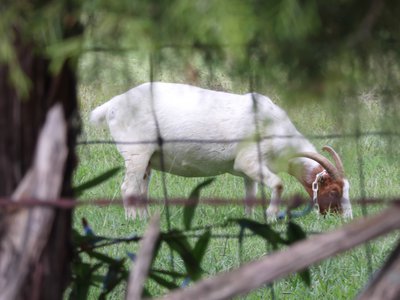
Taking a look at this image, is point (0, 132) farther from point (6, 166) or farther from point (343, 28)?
point (343, 28)

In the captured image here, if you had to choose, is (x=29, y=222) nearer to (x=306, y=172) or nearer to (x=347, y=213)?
(x=347, y=213)

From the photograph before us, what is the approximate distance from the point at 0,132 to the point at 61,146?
0.21 metres

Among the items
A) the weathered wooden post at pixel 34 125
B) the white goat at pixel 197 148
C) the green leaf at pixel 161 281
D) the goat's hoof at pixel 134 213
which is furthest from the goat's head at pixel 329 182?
the weathered wooden post at pixel 34 125

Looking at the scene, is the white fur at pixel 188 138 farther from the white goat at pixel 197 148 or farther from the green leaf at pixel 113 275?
the green leaf at pixel 113 275

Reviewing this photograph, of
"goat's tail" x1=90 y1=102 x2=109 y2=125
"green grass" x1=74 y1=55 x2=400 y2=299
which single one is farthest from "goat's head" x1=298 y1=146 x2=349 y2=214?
"goat's tail" x1=90 y1=102 x2=109 y2=125

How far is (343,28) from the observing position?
3.60 feet

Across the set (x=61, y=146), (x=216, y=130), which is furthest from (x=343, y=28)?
(x=216, y=130)

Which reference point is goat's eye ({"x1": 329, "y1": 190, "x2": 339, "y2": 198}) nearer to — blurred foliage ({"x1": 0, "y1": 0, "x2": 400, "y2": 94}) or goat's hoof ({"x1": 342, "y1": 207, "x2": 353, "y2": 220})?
goat's hoof ({"x1": 342, "y1": 207, "x2": 353, "y2": 220})

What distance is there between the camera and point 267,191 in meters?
6.05

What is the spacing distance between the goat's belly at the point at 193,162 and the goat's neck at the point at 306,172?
16.7 inches

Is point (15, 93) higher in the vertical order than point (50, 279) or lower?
higher

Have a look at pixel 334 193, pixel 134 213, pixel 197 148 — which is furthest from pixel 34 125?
pixel 197 148

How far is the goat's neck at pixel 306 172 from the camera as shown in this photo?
5828 millimetres

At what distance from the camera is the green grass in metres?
1.30
